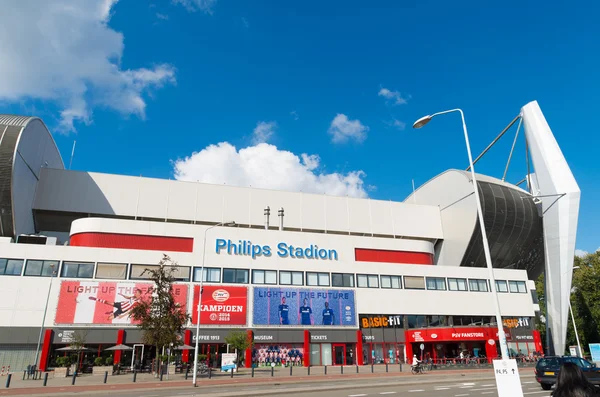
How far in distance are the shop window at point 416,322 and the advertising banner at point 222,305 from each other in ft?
68.6

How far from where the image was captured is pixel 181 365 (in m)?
39.2

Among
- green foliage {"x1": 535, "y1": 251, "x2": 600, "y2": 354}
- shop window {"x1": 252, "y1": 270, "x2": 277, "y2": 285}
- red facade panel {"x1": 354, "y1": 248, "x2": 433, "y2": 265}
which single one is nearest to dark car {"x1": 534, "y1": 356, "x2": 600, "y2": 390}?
shop window {"x1": 252, "y1": 270, "x2": 277, "y2": 285}

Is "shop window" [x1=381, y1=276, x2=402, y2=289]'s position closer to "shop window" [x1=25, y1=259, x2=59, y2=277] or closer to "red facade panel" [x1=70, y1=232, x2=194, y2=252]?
"red facade panel" [x1=70, y1=232, x2=194, y2=252]

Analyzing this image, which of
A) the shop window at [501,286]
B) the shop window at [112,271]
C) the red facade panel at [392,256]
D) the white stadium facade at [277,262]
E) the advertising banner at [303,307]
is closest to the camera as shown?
the white stadium facade at [277,262]

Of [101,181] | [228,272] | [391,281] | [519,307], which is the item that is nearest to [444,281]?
[391,281]

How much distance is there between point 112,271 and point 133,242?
4.53 m

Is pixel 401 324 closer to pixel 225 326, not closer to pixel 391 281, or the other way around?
pixel 391 281

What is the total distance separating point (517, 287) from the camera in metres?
58.7

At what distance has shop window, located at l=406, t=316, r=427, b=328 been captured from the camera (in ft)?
169

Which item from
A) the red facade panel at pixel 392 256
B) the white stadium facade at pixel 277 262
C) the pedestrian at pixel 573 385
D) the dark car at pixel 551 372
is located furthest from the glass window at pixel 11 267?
the pedestrian at pixel 573 385

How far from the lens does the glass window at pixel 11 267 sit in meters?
40.5

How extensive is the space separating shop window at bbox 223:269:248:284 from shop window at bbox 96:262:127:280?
35.6 feet

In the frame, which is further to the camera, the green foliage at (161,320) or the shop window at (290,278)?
the shop window at (290,278)

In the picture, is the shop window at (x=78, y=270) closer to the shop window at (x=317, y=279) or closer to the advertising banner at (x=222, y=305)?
the advertising banner at (x=222, y=305)
